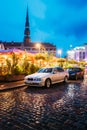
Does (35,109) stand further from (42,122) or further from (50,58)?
(50,58)

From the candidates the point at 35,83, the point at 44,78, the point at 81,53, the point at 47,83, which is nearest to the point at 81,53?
the point at 81,53

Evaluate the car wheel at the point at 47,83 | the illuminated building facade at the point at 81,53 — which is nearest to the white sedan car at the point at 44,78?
the car wheel at the point at 47,83

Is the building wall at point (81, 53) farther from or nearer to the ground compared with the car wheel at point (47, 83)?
farther from the ground

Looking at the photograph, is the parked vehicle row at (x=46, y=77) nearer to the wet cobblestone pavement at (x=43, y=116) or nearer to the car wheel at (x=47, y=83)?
the car wheel at (x=47, y=83)

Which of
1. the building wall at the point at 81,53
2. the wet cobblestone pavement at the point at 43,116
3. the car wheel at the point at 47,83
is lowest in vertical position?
the wet cobblestone pavement at the point at 43,116

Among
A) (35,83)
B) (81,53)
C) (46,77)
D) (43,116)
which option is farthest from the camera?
(81,53)

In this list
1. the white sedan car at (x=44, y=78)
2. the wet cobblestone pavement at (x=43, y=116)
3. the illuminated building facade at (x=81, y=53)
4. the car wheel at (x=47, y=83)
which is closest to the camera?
the wet cobblestone pavement at (x=43, y=116)

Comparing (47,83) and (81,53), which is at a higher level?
(81,53)

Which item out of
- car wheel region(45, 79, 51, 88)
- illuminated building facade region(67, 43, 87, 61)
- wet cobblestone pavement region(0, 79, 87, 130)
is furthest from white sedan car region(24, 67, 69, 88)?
illuminated building facade region(67, 43, 87, 61)

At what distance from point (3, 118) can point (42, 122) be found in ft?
4.83

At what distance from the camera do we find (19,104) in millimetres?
9883

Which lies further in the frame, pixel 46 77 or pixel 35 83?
pixel 46 77

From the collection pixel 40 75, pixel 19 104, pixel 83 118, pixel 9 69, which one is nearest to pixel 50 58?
pixel 9 69

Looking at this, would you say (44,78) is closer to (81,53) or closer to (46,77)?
(46,77)
